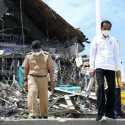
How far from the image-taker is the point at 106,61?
11.3 metres

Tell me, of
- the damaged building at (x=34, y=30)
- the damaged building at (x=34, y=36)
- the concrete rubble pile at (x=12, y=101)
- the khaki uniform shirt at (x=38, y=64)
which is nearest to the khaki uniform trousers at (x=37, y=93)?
the khaki uniform shirt at (x=38, y=64)

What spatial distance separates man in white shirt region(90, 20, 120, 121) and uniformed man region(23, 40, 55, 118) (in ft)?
4.73

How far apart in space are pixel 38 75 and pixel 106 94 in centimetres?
166

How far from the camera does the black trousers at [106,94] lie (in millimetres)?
11086

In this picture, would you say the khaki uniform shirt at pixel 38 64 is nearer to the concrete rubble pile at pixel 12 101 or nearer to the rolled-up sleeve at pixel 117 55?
the rolled-up sleeve at pixel 117 55

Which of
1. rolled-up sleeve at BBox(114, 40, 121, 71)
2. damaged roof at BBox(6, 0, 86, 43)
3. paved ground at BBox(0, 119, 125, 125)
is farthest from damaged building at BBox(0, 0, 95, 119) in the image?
paved ground at BBox(0, 119, 125, 125)

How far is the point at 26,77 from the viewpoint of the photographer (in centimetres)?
1260

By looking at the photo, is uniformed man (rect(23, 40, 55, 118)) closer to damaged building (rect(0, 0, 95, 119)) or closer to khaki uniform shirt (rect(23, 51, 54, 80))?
khaki uniform shirt (rect(23, 51, 54, 80))

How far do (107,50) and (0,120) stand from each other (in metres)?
2.32

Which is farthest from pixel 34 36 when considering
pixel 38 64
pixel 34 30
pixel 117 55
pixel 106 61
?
pixel 106 61

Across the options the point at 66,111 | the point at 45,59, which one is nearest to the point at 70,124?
the point at 45,59

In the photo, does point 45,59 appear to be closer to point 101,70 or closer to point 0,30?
point 101,70

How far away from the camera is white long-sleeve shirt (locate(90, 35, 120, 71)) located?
11242 mm

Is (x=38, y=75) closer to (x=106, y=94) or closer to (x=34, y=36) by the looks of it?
(x=106, y=94)
